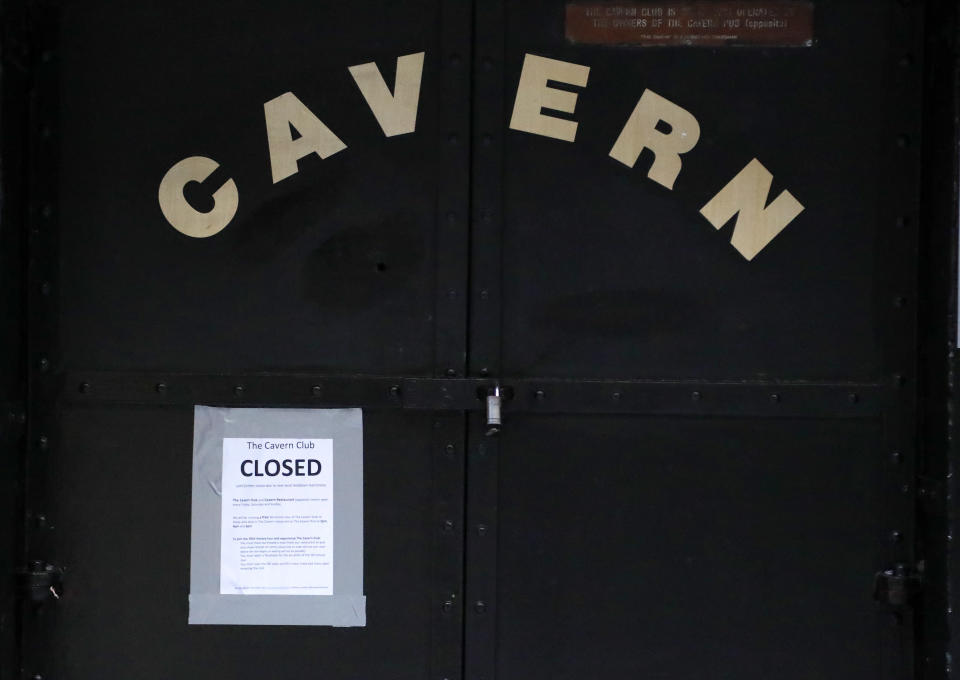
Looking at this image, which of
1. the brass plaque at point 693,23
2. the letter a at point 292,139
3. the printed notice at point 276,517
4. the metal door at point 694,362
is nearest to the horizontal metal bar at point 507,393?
the metal door at point 694,362

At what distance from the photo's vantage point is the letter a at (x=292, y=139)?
6.75 ft

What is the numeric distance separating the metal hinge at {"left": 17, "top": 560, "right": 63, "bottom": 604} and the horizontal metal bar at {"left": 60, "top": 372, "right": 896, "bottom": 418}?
38 cm

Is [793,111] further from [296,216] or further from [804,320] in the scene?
[296,216]

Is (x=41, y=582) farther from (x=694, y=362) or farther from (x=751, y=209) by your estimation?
(x=751, y=209)

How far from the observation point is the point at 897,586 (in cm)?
199

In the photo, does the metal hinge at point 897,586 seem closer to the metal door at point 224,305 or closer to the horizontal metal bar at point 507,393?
the horizontal metal bar at point 507,393

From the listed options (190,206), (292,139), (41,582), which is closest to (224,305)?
(190,206)

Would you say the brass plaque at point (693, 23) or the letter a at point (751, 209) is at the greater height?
the brass plaque at point (693, 23)

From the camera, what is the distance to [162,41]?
207 centimetres

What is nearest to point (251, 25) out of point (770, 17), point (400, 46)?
point (400, 46)

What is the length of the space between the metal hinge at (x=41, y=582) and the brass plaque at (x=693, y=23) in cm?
160

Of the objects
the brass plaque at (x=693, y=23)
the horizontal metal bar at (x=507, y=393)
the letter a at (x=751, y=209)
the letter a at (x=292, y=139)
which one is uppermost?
the brass plaque at (x=693, y=23)

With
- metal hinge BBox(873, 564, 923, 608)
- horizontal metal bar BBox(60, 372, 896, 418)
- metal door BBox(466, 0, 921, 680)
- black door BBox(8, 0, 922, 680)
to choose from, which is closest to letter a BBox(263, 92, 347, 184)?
black door BBox(8, 0, 922, 680)

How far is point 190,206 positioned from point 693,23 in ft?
3.77
